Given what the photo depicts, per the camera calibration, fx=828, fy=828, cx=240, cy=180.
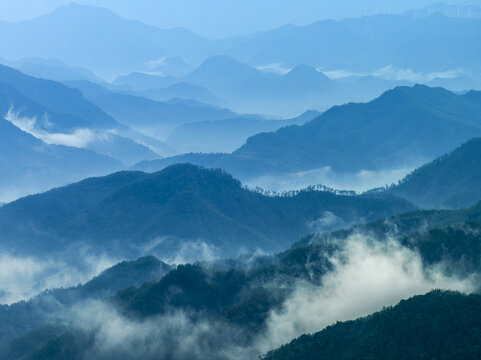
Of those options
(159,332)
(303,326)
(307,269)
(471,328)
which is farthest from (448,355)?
(159,332)

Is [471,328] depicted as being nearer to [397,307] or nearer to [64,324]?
[397,307]

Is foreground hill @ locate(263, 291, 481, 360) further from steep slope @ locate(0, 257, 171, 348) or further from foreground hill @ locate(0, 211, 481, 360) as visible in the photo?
steep slope @ locate(0, 257, 171, 348)

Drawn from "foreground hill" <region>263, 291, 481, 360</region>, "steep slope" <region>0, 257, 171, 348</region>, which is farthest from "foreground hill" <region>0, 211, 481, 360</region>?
"steep slope" <region>0, 257, 171, 348</region>

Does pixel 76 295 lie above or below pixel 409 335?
above

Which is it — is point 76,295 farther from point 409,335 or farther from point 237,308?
point 409,335

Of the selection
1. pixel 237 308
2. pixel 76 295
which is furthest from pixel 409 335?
pixel 76 295

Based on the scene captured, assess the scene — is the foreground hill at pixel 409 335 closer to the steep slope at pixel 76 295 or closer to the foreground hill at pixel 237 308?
the foreground hill at pixel 237 308

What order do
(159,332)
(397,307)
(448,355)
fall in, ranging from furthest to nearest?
(159,332) < (397,307) < (448,355)

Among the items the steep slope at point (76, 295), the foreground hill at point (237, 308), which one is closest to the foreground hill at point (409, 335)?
the foreground hill at point (237, 308)
